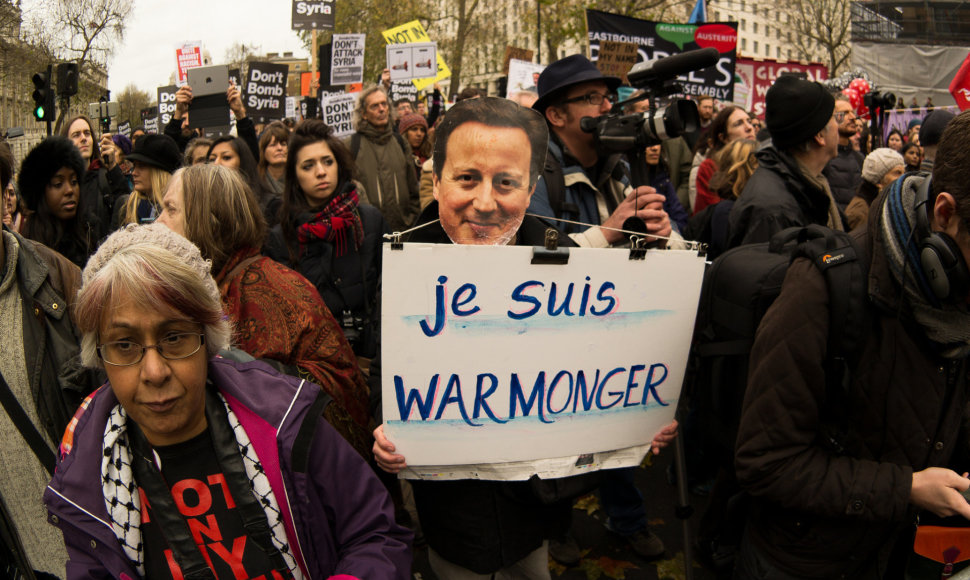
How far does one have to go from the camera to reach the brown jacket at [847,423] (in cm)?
162

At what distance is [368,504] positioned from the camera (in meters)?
1.69

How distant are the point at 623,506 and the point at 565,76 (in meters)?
2.12

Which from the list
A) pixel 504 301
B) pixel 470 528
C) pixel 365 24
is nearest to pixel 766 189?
pixel 504 301

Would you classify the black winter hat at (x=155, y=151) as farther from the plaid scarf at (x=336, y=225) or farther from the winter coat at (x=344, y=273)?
the plaid scarf at (x=336, y=225)

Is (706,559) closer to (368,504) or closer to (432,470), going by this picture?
(432,470)

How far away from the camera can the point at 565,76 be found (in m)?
2.86

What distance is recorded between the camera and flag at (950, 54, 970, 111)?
206 inches

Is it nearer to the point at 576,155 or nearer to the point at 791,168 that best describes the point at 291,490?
the point at 576,155

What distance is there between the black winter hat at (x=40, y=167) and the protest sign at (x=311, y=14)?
760cm

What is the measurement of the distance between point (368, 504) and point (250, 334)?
910mm

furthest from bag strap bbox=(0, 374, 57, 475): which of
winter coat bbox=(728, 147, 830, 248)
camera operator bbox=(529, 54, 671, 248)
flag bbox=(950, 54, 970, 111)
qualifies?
flag bbox=(950, 54, 970, 111)

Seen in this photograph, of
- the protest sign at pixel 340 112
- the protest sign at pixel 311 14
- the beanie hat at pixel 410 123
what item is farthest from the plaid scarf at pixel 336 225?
the protest sign at pixel 311 14

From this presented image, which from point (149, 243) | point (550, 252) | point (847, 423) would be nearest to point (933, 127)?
point (847, 423)

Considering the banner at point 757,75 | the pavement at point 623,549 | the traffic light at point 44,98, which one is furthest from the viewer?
the banner at point 757,75
